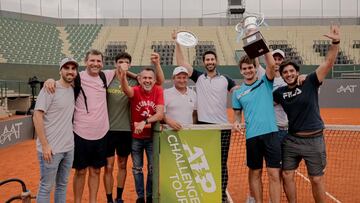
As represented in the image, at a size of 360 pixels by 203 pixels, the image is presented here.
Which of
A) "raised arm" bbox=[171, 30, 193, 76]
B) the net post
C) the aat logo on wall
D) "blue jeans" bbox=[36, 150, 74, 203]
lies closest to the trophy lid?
"raised arm" bbox=[171, 30, 193, 76]

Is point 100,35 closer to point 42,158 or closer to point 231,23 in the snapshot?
point 231,23

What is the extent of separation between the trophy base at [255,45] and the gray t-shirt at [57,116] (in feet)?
7.22

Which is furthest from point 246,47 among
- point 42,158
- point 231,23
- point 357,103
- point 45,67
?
point 231,23

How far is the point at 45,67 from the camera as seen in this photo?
83.3 feet

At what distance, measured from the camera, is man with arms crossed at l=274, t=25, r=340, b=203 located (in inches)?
182

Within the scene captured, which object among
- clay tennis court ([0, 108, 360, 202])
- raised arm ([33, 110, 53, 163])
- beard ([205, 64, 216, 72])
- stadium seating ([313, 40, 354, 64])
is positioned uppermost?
stadium seating ([313, 40, 354, 64])

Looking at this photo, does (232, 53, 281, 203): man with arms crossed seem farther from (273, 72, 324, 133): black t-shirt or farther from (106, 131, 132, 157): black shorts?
(106, 131, 132, 157): black shorts

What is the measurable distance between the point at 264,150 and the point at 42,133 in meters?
2.70

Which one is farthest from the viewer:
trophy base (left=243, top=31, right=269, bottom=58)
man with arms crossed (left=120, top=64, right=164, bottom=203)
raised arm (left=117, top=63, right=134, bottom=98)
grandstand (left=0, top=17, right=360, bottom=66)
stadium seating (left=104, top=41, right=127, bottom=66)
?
stadium seating (left=104, top=41, right=127, bottom=66)

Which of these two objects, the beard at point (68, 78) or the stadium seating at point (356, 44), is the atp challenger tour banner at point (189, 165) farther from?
the stadium seating at point (356, 44)

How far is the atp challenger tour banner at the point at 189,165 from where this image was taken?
4.92m

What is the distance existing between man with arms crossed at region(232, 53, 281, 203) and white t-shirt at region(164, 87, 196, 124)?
2.30 ft

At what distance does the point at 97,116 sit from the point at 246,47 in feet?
6.73

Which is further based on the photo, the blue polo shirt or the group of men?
the blue polo shirt
